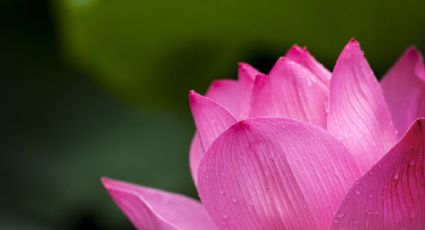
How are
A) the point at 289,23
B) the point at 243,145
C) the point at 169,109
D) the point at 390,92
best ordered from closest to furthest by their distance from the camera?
the point at 243,145 < the point at 390,92 < the point at 289,23 < the point at 169,109

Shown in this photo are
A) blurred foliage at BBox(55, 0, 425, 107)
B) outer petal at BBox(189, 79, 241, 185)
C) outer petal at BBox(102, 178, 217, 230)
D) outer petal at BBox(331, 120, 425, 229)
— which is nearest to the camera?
outer petal at BBox(331, 120, 425, 229)

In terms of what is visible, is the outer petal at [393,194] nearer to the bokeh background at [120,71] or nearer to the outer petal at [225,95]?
the outer petal at [225,95]

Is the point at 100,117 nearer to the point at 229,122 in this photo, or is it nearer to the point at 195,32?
the point at 195,32

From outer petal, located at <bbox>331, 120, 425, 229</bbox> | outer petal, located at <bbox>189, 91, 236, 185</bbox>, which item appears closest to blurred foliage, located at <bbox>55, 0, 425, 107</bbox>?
outer petal, located at <bbox>189, 91, 236, 185</bbox>

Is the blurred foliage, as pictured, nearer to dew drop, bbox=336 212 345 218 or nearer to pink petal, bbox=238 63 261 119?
pink petal, bbox=238 63 261 119

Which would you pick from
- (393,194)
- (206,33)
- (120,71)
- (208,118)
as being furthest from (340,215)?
(120,71)

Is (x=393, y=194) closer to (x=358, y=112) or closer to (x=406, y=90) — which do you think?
(x=358, y=112)

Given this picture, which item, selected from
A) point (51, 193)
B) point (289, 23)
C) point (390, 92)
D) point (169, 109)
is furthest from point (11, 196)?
point (390, 92)
